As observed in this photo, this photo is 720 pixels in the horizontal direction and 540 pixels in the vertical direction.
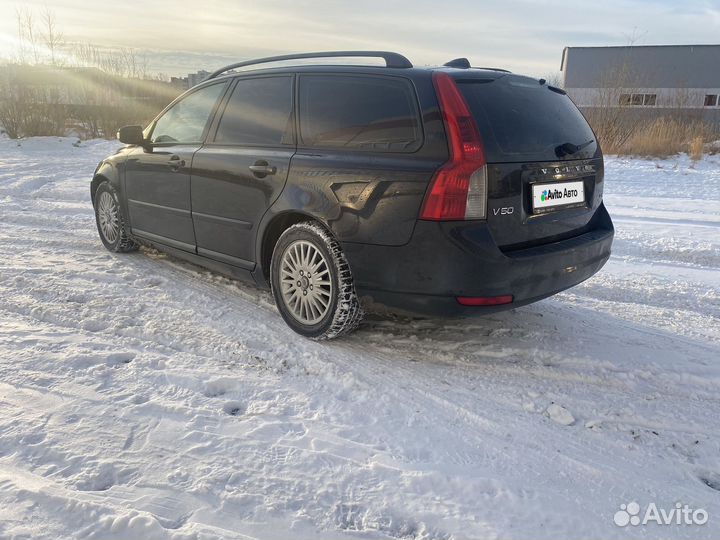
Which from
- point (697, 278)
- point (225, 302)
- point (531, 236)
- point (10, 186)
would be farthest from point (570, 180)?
point (10, 186)

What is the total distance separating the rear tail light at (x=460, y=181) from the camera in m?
2.82

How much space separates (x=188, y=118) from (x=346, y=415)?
310cm

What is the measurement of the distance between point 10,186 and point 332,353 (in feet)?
27.4

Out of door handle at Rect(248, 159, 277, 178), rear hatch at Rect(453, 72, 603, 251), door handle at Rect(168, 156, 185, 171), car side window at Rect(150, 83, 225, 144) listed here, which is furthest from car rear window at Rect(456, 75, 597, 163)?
door handle at Rect(168, 156, 185, 171)

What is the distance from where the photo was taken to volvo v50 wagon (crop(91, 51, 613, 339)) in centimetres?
289

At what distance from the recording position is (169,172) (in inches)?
180

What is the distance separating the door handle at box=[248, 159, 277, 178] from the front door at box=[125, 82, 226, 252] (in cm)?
85

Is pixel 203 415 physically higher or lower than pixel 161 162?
lower

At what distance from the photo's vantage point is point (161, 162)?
15.3 feet

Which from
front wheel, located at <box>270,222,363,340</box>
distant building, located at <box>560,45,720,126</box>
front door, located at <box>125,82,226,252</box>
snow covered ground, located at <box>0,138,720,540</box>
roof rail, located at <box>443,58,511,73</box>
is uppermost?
distant building, located at <box>560,45,720,126</box>

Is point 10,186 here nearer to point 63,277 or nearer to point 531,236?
point 63,277

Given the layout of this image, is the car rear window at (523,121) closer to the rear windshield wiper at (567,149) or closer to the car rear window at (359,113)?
the rear windshield wiper at (567,149)

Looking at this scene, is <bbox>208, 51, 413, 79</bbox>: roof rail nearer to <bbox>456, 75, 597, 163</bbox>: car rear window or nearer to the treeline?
<bbox>456, 75, 597, 163</bbox>: car rear window

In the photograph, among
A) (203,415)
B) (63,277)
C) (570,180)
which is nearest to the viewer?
(203,415)
